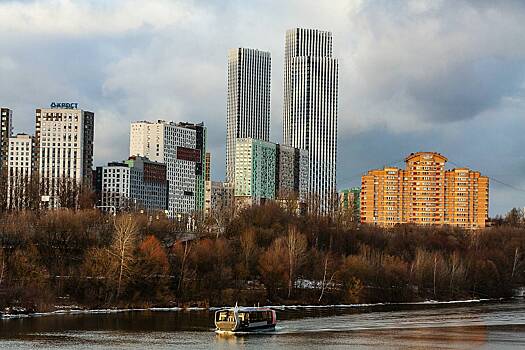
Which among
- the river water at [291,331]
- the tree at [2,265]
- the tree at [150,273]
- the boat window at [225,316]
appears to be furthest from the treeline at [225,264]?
the boat window at [225,316]

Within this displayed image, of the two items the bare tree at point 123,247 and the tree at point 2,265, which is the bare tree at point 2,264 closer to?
the tree at point 2,265

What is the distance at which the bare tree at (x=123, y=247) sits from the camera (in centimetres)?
8862

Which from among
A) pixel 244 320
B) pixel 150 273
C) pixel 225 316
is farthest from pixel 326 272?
pixel 225 316

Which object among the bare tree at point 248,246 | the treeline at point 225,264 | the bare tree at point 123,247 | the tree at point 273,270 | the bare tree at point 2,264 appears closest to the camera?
the bare tree at point 2,264

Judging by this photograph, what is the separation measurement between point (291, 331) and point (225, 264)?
28911 mm

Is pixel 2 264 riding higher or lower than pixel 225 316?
higher

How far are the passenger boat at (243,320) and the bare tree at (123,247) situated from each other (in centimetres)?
1923

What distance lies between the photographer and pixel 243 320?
7169cm

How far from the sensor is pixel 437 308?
9881cm

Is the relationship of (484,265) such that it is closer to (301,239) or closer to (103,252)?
(301,239)

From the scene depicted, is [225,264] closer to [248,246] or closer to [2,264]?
[248,246]

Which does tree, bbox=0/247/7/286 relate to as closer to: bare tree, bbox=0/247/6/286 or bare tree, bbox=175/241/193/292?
bare tree, bbox=0/247/6/286

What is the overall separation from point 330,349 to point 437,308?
1638 inches

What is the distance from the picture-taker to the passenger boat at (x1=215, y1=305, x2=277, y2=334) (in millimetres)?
69875
